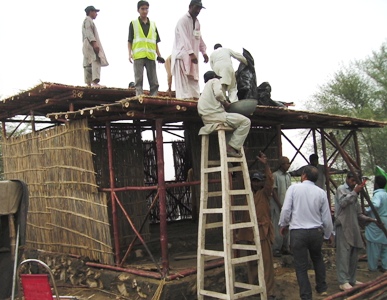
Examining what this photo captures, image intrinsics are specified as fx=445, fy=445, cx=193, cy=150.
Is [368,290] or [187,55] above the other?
[187,55]

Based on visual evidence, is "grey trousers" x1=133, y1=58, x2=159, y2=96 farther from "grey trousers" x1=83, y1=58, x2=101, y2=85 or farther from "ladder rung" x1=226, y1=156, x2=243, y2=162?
"ladder rung" x1=226, y1=156, x2=243, y2=162

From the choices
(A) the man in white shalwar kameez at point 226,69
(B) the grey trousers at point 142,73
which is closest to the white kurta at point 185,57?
(B) the grey trousers at point 142,73

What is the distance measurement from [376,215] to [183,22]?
195 inches

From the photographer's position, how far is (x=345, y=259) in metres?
6.88

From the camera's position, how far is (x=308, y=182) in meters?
6.14

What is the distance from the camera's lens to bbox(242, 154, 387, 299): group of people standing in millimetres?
6020

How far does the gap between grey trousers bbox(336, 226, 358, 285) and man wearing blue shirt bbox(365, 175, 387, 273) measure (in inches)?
57.6

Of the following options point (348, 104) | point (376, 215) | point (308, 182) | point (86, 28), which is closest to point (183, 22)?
point (86, 28)

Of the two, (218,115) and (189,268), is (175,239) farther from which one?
(218,115)

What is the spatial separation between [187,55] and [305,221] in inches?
155

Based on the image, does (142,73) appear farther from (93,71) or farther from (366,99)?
(366,99)

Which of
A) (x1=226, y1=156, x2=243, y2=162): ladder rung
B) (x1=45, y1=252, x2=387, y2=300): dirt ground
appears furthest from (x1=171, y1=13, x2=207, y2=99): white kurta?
(x1=45, y1=252, x2=387, y2=300): dirt ground

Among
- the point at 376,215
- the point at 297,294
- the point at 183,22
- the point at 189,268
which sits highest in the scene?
the point at 183,22

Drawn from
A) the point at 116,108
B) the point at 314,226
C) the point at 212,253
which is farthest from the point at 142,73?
the point at 314,226
